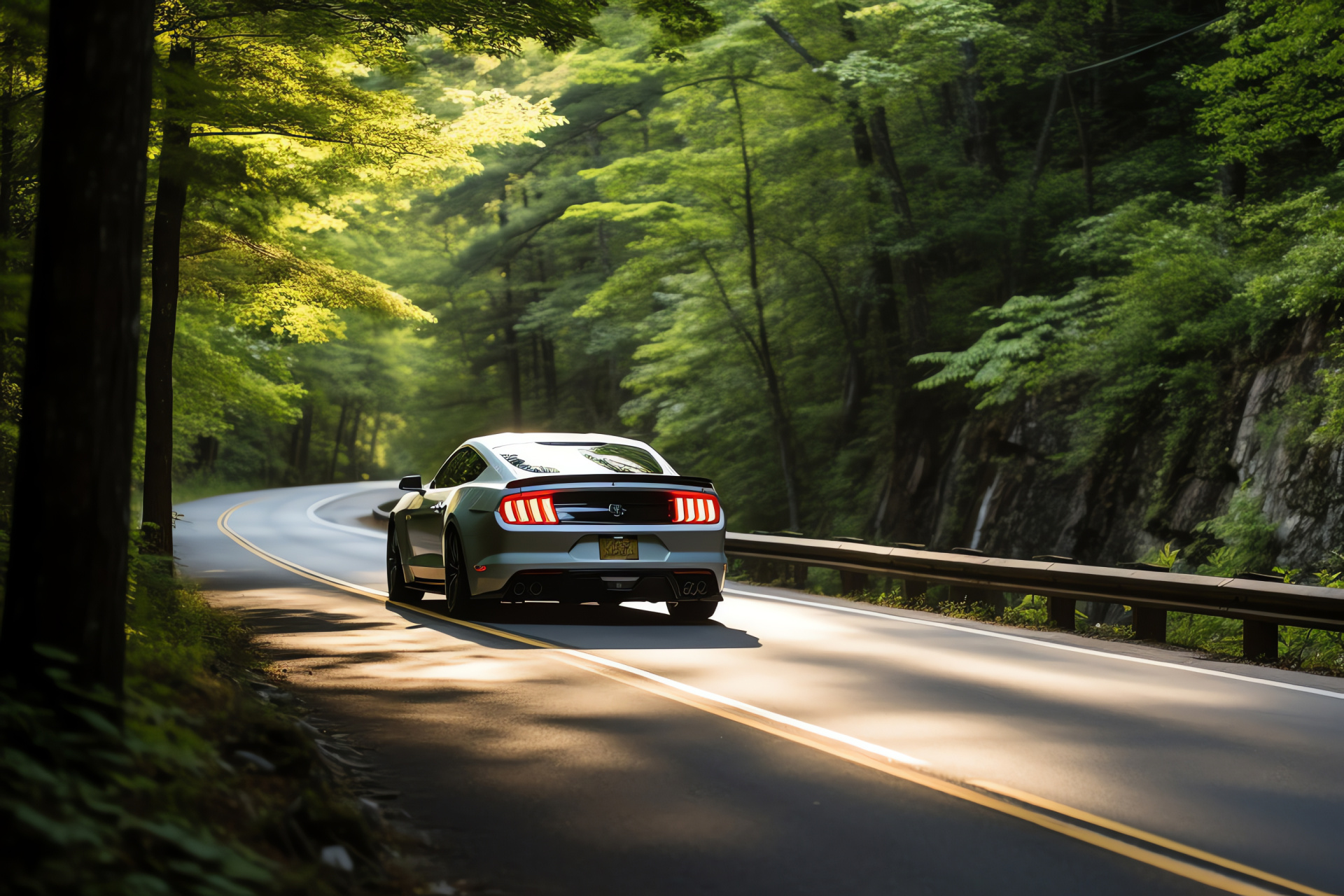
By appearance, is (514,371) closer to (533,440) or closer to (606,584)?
(533,440)

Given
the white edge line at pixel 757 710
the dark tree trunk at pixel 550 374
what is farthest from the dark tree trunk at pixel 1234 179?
the dark tree trunk at pixel 550 374

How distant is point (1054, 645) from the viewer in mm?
10969

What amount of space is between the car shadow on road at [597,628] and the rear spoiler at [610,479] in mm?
1321

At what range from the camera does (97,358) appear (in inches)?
176

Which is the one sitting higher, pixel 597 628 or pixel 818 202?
pixel 818 202

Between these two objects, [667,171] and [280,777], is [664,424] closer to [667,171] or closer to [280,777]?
[667,171]

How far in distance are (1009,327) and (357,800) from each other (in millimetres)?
19063

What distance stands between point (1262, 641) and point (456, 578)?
7.06 m

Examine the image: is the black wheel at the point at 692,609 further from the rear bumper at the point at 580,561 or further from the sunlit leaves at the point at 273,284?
the sunlit leaves at the point at 273,284

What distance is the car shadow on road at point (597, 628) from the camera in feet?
34.2

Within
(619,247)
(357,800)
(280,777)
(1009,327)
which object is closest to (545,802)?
(357,800)

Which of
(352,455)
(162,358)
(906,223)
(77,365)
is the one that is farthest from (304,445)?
(77,365)

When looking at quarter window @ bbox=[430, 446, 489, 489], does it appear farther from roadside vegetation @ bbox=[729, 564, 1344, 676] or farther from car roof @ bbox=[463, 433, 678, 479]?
roadside vegetation @ bbox=[729, 564, 1344, 676]

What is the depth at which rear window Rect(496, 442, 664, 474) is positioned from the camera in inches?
459
